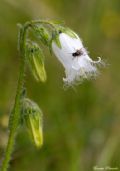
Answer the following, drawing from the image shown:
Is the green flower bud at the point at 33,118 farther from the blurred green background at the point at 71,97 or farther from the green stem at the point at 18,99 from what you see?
the blurred green background at the point at 71,97

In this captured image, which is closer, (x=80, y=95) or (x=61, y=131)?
(x=61, y=131)

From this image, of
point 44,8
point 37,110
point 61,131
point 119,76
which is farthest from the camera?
point 44,8

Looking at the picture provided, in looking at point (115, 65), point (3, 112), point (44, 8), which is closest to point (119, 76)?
point (115, 65)

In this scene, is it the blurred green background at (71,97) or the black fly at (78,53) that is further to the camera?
the blurred green background at (71,97)

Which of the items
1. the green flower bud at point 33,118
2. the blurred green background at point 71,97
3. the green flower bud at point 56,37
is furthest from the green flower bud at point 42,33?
the blurred green background at point 71,97

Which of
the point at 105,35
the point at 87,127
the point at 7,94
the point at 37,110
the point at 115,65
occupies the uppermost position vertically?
the point at 105,35

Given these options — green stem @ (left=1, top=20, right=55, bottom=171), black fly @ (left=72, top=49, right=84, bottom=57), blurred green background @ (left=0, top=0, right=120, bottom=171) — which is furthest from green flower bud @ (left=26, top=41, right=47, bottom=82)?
blurred green background @ (left=0, top=0, right=120, bottom=171)

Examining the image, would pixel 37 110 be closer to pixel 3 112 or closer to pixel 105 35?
pixel 3 112
